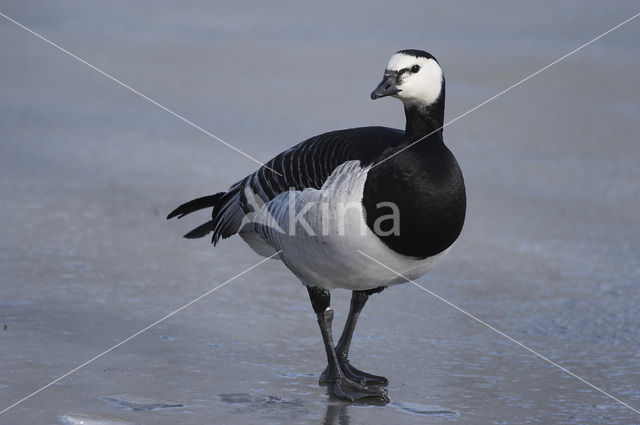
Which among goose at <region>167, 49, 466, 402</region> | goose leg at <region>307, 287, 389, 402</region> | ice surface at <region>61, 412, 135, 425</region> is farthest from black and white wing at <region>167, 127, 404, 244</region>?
ice surface at <region>61, 412, 135, 425</region>

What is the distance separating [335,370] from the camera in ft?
13.5

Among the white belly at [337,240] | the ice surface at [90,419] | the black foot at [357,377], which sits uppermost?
the white belly at [337,240]

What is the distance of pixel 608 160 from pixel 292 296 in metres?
4.19

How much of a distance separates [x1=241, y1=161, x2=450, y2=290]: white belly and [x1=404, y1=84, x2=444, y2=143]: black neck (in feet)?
0.97

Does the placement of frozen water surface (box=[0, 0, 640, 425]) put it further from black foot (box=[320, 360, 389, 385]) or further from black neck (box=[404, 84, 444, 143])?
black neck (box=[404, 84, 444, 143])

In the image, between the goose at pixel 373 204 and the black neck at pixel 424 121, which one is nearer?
the goose at pixel 373 204

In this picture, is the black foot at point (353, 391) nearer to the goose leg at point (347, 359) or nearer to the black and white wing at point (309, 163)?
the goose leg at point (347, 359)

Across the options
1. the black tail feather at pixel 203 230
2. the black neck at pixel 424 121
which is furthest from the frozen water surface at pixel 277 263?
the black neck at pixel 424 121

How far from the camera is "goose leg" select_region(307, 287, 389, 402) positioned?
4.02 meters

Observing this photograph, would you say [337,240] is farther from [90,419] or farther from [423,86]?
[90,419]

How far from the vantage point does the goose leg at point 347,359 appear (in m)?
4.17

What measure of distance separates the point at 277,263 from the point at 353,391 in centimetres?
217

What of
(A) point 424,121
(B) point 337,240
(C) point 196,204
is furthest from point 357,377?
(C) point 196,204

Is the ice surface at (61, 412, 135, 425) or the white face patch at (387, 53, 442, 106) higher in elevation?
the white face patch at (387, 53, 442, 106)
